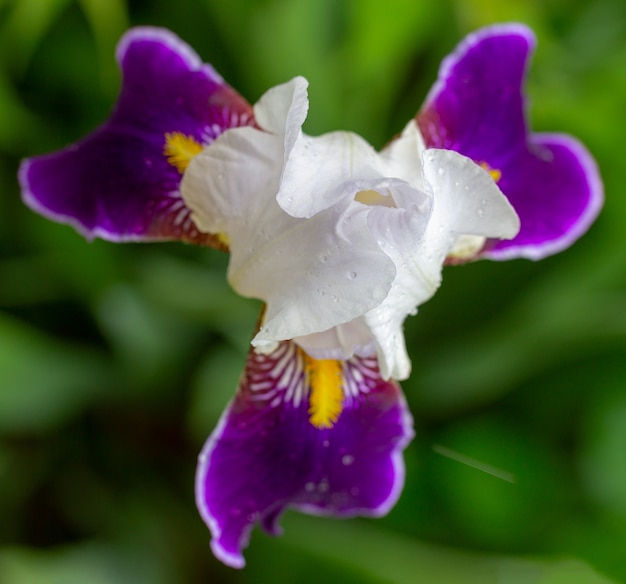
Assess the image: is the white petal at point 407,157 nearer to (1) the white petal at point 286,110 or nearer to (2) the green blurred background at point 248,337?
(1) the white petal at point 286,110

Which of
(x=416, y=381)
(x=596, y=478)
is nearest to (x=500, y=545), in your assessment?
(x=596, y=478)

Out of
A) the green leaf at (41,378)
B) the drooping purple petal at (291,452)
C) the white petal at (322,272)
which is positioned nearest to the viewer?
the white petal at (322,272)

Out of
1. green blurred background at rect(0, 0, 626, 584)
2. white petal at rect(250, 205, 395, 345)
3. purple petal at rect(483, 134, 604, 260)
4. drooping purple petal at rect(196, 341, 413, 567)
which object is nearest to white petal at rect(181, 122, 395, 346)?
white petal at rect(250, 205, 395, 345)

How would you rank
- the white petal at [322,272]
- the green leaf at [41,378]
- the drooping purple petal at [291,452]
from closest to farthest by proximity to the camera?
the white petal at [322,272] < the drooping purple petal at [291,452] < the green leaf at [41,378]

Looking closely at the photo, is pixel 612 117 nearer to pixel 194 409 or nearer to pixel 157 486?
pixel 194 409

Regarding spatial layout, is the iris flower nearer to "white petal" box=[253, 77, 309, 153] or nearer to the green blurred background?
"white petal" box=[253, 77, 309, 153]

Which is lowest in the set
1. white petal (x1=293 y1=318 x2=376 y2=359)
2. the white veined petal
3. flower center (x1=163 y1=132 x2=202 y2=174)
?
white petal (x1=293 y1=318 x2=376 y2=359)

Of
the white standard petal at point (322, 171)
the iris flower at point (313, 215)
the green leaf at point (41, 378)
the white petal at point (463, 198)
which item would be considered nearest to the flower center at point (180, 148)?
the iris flower at point (313, 215)

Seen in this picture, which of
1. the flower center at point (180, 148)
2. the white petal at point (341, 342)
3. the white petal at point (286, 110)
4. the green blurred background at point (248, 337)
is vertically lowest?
the green blurred background at point (248, 337)
